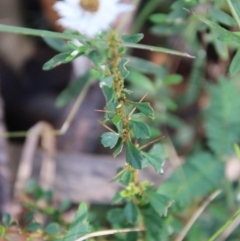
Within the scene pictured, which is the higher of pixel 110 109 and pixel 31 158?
pixel 110 109

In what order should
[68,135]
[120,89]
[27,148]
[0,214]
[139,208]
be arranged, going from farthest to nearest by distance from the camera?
[68,135], [27,148], [0,214], [139,208], [120,89]

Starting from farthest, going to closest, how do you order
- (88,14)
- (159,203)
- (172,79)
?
(172,79)
(88,14)
(159,203)

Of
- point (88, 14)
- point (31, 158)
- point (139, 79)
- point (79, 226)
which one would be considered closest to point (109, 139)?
point (79, 226)

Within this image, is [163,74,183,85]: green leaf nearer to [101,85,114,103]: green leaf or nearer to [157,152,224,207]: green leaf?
[157,152,224,207]: green leaf

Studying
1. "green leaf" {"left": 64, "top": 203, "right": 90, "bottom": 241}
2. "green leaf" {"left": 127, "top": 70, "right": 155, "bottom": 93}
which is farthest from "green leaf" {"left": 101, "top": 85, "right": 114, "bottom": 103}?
"green leaf" {"left": 127, "top": 70, "right": 155, "bottom": 93}

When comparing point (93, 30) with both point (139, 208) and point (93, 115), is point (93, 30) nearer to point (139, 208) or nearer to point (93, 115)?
point (139, 208)

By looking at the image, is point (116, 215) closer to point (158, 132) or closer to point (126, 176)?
point (126, 176)

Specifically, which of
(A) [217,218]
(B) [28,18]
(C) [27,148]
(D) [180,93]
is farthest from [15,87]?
(A) [217,218]
